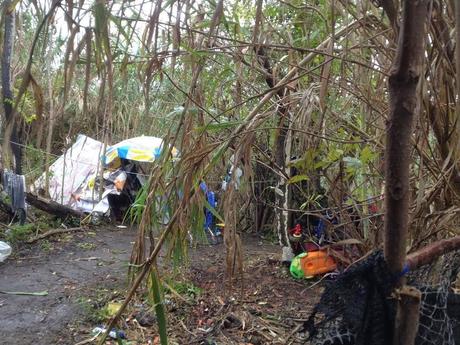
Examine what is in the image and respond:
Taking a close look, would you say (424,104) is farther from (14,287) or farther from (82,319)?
(14,287)

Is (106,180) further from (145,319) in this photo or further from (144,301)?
(145,319)

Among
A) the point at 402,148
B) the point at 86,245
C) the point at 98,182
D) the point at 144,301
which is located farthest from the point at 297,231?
the point at 402,148

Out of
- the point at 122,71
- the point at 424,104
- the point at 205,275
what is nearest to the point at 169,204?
the point at 122,71

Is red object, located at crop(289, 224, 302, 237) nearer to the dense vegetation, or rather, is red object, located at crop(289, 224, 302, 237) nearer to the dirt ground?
the dirt ground

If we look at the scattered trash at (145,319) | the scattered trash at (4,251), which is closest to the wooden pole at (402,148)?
the scattered trash at (145,319)

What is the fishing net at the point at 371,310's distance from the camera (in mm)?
943

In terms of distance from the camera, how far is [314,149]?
6.25ft

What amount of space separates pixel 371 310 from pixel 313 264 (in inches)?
139

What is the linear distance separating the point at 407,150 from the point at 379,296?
31 cm

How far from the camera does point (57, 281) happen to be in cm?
434

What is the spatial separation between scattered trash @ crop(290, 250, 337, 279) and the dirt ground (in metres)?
0.11

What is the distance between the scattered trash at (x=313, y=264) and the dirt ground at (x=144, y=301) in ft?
0.35

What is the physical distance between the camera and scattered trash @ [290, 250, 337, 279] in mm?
4355

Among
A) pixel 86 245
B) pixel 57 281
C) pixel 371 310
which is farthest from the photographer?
pixel 86 245
